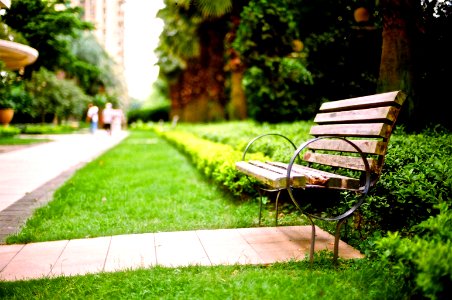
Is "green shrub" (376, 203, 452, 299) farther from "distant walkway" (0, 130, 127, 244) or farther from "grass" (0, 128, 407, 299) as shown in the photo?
"distant walkway" (0, 130, 127, 244)

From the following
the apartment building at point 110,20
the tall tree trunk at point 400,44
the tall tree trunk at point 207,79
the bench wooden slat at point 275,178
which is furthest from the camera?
the apartment building at point 110,20

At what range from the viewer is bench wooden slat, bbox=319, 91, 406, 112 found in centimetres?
321

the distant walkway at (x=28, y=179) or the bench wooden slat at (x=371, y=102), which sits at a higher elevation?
the bench wooden slat at (x=371, y=102)

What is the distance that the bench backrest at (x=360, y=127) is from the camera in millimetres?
3182

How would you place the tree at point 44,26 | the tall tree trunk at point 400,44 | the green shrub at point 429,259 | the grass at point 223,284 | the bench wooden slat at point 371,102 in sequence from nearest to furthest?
the green shrub at point 429,259, the grass at point 223,284, the bench wooden slat at point 371,102, the tall tree trunk at point 400,44, the tree at point 44,26

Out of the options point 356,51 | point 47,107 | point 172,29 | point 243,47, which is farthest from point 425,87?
point 47,107

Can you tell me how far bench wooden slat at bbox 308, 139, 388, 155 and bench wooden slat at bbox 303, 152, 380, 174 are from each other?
8 centimetres

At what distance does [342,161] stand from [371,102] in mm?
617

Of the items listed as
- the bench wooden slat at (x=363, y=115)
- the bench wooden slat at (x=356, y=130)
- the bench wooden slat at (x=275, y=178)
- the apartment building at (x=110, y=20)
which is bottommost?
the bench wooden slat at (x=275, y=178)

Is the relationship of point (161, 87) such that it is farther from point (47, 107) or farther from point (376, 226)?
point (376, 226)

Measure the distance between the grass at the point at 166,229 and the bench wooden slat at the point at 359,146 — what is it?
911mm

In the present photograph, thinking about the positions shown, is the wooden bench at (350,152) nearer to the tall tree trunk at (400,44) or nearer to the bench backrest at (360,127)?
the bench backrest at (360,127)

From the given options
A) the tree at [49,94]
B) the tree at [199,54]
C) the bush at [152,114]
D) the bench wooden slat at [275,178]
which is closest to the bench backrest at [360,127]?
the bench wooden slat at [275,178]

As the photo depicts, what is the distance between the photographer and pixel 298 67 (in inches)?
396
